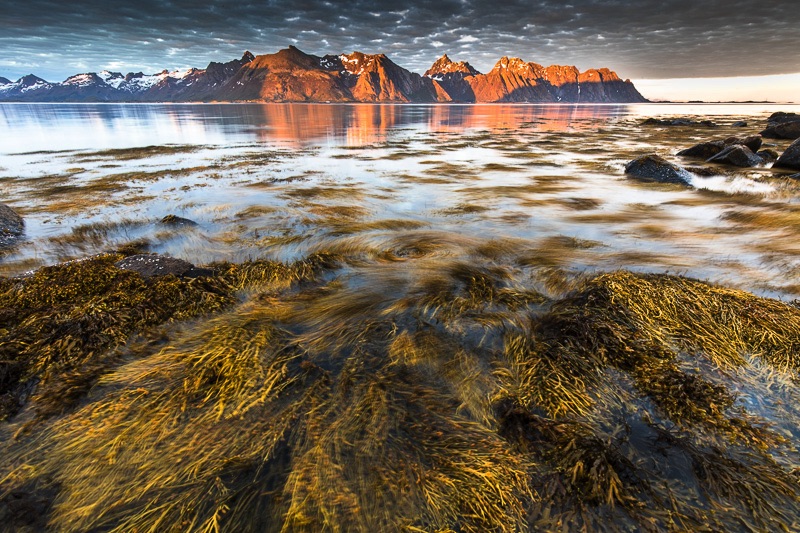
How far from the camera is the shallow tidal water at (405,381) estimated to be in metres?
2.38

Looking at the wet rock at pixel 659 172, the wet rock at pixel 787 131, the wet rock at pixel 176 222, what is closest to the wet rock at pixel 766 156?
the wet rock at pixel 659 172

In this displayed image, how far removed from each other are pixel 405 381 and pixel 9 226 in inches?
393

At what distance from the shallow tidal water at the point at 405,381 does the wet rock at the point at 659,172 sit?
577 centimetres

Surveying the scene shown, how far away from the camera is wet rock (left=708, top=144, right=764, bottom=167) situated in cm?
1609

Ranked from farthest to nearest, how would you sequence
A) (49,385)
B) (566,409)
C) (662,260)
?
1. (662,260)
2. (49,385)
3. (566,409)

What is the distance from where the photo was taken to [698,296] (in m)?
4.73

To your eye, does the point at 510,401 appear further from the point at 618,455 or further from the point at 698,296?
the point at 698,296

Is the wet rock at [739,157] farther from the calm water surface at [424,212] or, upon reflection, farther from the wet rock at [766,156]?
the calm water surface at [424,212]

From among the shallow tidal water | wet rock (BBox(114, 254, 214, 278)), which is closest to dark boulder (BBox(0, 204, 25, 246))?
the shallow tidal water

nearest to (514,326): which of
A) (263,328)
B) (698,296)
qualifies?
(698,296)

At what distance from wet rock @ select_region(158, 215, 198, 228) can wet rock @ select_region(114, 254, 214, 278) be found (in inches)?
119

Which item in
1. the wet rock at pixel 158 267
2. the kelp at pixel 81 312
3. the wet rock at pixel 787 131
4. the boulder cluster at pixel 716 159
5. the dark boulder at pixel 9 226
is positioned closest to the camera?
the kelp at pixel 81 312

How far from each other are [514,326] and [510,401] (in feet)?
4.54

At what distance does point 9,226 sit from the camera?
7.77m
